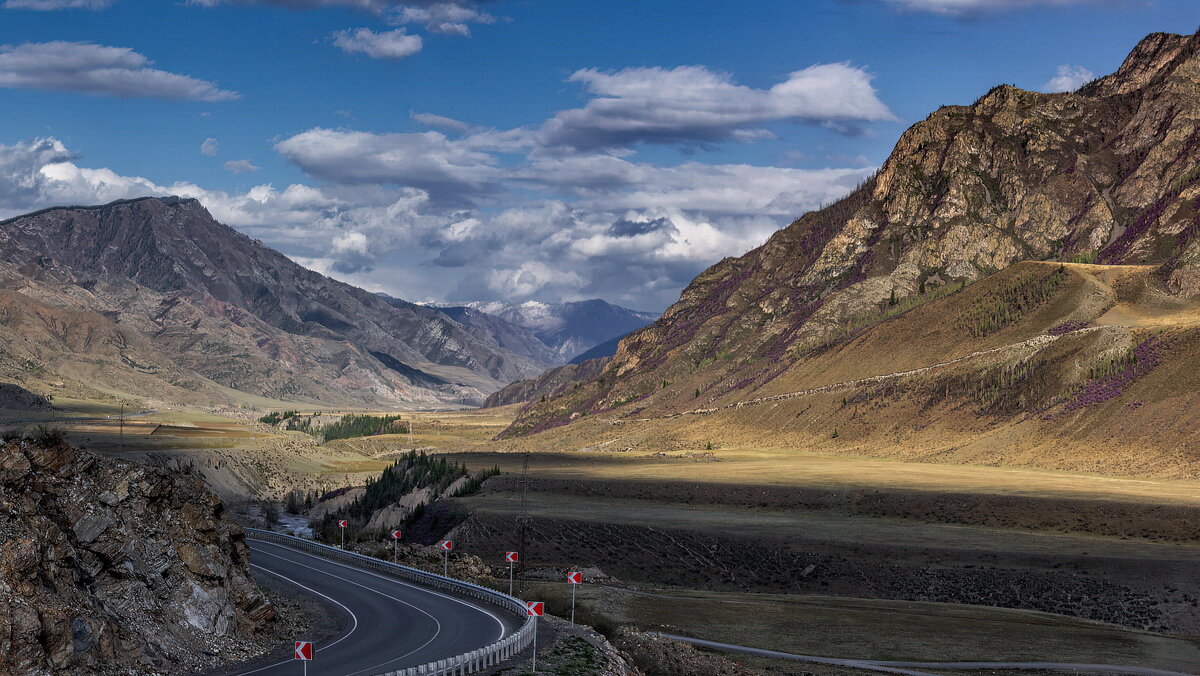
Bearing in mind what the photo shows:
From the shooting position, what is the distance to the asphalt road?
35281 mm

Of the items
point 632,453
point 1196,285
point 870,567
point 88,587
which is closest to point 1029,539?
point 870,567

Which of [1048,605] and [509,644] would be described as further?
[1048,605]

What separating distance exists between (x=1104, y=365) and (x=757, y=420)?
5981 cm

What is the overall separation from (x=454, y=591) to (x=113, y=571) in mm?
22388

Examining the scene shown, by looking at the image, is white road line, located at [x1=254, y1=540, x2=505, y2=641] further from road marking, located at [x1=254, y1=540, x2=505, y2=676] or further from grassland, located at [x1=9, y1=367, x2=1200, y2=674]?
grassland, located at [x1=9, y1=367, x2=1200, y2=674]

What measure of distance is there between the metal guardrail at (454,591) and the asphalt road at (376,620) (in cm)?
80

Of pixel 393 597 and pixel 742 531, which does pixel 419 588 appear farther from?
pixel 742 531

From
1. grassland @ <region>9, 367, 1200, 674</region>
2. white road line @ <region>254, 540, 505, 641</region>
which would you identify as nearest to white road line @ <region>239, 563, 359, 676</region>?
white road line @ <region>254, 540, 505, 641</region>

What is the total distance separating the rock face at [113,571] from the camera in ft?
91.8

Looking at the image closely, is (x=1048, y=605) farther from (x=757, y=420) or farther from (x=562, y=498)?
(x=757, y=420)

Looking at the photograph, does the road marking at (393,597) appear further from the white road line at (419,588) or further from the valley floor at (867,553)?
the valley floor at (867,553)

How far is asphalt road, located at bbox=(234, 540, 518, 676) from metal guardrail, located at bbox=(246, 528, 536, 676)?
80 centimetres

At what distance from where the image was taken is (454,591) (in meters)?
53.3

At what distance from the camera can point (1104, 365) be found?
160 m
